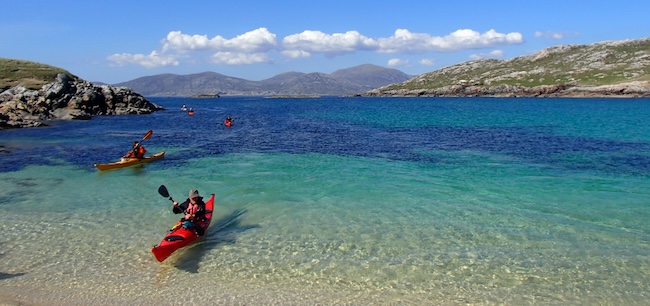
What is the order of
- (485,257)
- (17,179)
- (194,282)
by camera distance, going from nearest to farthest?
(194,282) < (485,257) < (17,179)

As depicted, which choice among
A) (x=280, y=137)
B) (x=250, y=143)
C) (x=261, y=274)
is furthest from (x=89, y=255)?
(x=280, y=137)

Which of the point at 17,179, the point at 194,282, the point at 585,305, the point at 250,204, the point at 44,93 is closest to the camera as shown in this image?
the point at 585,305

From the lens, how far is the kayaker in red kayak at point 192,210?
17972mm

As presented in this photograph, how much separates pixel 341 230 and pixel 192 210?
6.75 m

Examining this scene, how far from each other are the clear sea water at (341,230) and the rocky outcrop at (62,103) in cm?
4183

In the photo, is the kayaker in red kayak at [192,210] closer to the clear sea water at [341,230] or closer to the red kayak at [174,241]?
the red kayak at [174,241]

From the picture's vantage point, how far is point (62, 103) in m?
90.8

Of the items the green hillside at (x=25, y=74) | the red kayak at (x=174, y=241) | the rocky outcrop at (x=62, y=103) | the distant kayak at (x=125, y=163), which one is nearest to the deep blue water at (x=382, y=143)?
the distant kayak at (x=125, y=163)

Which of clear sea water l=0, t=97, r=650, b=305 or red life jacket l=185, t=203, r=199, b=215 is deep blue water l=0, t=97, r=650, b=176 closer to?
clear sea water l=0, t=97, r=650, b=305

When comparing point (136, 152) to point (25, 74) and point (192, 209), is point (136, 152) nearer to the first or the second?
point (192, 209)

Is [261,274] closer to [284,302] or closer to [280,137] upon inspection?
[284,302]

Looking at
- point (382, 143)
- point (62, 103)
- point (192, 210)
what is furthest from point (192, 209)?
point (62, 103)

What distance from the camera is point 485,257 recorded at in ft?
54.4

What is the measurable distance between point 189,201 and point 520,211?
16713 mm
